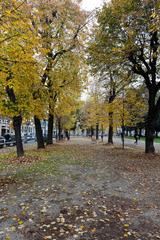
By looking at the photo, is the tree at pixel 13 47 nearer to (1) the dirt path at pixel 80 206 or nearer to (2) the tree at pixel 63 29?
(1) the dirt path at pixel 80 206

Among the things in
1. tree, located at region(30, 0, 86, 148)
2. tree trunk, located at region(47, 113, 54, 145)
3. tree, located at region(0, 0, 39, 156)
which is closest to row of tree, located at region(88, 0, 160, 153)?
tree, located at region(30, 0, 86, 148)

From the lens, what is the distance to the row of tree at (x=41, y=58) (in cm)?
927

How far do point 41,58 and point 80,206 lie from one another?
13591 millimetres

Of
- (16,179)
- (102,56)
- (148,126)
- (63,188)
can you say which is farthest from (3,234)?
(148,126)

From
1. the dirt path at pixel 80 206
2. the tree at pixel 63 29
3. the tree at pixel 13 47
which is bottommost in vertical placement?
the dirt path at pixel 80 206

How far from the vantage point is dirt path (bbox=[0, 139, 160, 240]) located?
18.0 ft

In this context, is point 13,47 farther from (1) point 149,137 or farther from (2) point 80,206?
(1) point 149,137

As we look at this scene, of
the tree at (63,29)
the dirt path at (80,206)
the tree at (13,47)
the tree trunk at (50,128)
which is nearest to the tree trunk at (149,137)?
the dirt path at (80,206)

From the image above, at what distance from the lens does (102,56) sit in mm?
17578

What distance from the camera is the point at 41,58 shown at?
18.6 meters

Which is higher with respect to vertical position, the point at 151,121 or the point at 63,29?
the point at 63,29

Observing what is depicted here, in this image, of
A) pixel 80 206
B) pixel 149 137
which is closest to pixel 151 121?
pixel 149 137

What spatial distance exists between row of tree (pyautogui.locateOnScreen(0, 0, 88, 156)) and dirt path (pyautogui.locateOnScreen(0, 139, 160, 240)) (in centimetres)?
334

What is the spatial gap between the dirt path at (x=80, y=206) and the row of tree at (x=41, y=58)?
3338 millimetres
